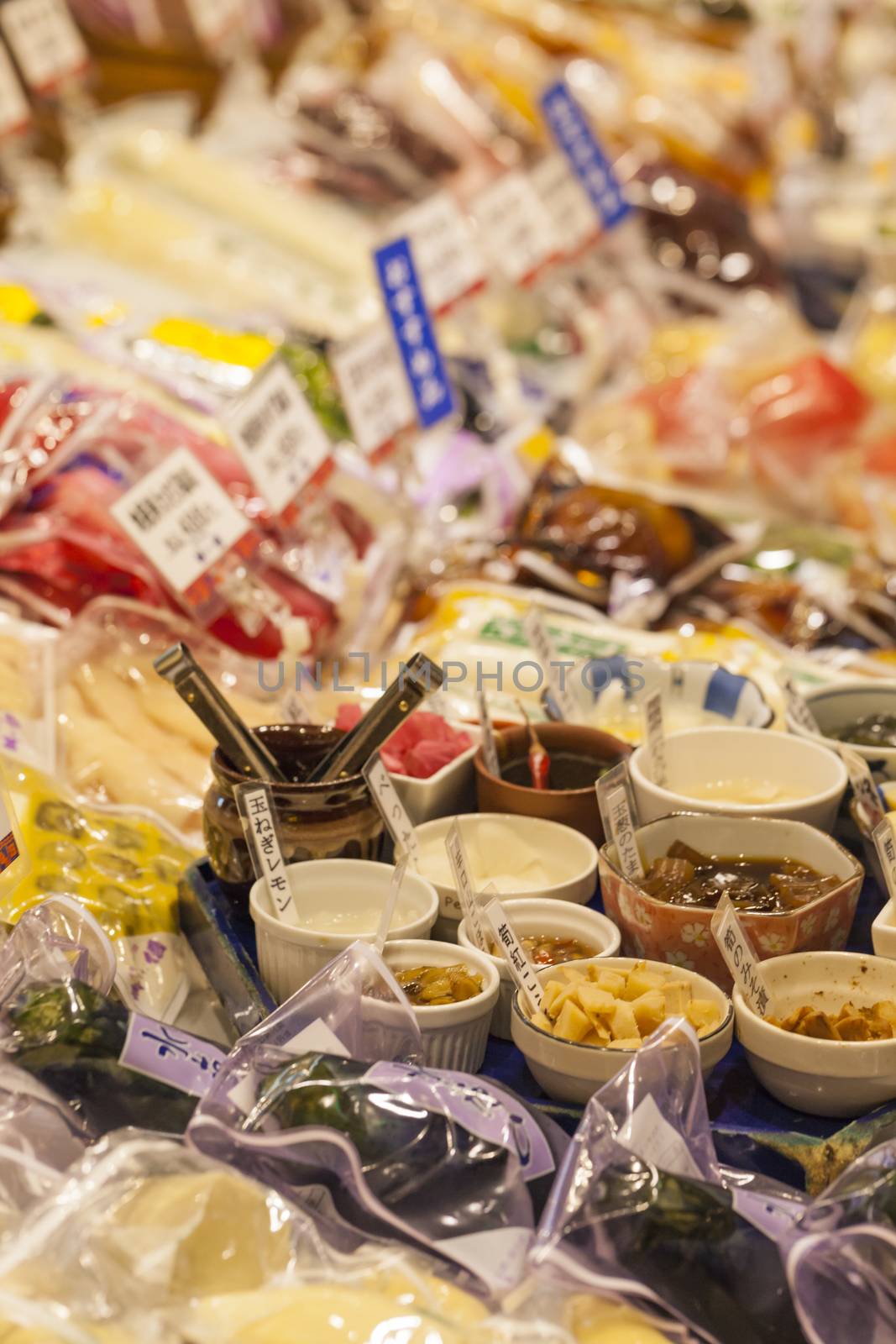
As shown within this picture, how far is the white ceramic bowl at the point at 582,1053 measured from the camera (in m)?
1.46

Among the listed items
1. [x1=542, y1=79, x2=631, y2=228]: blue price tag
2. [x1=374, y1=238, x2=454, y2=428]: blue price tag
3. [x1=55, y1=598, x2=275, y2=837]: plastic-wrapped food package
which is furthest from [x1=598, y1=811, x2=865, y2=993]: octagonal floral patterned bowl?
[x1=542, y1=79, x2=631, y2=228]: blue price tag

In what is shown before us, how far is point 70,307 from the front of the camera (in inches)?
129

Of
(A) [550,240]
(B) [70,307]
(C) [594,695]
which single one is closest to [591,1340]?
(C) [594,695]

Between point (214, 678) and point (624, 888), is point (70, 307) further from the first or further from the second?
point (624, 888)

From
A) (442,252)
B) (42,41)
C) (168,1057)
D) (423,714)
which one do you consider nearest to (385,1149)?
(168,1057)

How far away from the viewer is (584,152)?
3979 millimetres

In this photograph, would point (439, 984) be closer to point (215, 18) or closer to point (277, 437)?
point (277, 437)

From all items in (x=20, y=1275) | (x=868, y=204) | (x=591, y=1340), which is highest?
(x=20, y=1275)

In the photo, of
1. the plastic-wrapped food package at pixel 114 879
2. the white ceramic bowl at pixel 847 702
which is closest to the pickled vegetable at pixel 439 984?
the plastic-wrapped food package at pixel 114 879

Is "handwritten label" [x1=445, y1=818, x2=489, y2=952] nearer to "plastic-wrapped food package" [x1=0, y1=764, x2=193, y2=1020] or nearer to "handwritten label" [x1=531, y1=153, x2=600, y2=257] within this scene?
"plastic-wrapped food package" [x1=0, y1=764, x2=193, y2=1020]

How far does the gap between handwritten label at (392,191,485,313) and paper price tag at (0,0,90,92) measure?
0.98 metres

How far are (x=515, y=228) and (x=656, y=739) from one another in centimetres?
215

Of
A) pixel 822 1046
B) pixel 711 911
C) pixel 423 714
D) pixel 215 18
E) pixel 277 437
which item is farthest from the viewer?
pixel 215 18

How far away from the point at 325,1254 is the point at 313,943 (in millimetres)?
427
